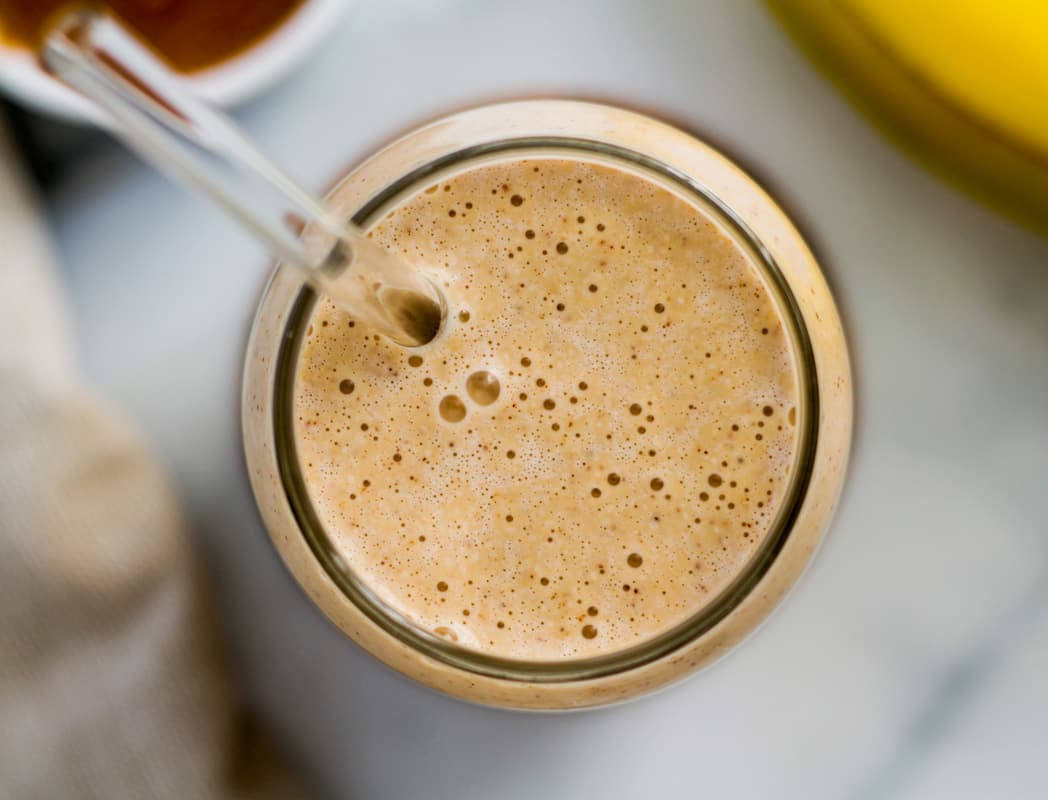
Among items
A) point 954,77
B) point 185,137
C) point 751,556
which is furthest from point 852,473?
point 185,137

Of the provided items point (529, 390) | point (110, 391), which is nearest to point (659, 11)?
point (529, 390)

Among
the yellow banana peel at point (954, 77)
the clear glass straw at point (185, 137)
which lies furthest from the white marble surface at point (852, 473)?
the clear glass straw at point (185, 137)

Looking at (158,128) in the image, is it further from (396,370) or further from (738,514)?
(738,514)

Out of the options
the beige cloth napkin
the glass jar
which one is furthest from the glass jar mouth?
the beige cloth napkin

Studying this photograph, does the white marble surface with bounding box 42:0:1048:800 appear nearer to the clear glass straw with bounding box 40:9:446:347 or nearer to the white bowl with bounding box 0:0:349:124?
the white bowl with bounding box 0:0:349:124

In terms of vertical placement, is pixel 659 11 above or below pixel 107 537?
above

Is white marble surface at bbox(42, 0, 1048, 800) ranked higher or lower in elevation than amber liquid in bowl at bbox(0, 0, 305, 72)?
lower

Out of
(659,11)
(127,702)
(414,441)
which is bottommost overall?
(127,702)
